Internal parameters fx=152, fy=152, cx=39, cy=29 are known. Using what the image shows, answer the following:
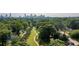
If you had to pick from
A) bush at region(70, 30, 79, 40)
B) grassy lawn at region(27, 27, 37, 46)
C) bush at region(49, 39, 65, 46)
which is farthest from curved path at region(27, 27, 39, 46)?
bush at region(70, 30, 79, 40)

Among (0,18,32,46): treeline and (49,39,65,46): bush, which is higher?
(0,18,32,46): treeline

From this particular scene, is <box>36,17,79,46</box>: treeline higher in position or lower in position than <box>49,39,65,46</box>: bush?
higher

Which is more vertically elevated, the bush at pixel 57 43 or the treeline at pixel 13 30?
the treeline at pixel 13 30

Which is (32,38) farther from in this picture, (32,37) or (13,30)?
(13,30)

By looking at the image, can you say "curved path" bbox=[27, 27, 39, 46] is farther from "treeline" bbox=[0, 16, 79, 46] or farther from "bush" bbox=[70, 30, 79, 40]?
"bush" bbox=[70, 30, 79, 40]

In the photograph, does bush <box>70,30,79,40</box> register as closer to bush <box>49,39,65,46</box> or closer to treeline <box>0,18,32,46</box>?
bush <box>49,39,65,46</box>

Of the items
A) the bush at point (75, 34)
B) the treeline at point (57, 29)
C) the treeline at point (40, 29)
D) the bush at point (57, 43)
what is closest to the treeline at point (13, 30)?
the treeline at point (40, 29)

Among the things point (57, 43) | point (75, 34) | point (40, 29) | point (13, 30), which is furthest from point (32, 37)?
point (75, 34)

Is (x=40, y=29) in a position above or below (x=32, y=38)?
above

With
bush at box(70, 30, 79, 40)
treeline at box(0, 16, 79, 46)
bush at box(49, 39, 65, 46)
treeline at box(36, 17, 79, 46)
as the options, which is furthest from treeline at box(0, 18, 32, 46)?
bush at box(70, 30, 79, 40)

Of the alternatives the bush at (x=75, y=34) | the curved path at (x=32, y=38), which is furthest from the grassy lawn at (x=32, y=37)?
the bush at (x=75, y=34)

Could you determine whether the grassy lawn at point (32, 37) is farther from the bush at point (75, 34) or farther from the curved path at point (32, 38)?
the bush at point (75, 34)
